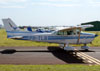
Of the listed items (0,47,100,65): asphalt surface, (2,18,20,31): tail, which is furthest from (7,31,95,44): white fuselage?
(0,47,100,65): asphalt surface

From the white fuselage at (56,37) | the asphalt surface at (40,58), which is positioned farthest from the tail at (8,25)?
the asphalt surface at (40,58)

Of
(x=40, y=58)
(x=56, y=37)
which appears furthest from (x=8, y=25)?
(x=40, y=58)

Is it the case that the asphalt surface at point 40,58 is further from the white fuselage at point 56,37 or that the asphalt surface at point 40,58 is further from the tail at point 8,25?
the tail at point 8,25

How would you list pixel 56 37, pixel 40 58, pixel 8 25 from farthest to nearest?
pixel 8 25 → pixel 56 37 → pixel 40 58

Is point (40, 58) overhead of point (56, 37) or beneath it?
beneath

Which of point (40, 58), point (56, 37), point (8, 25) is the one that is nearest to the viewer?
point (40, 58)

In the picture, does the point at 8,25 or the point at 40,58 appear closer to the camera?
the point at 40,58

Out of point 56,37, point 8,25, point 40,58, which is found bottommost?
point 40,58

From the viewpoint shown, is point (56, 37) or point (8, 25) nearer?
point (56, 37)

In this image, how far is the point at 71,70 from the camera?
9.08m

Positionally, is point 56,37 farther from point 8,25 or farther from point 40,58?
point 8,25

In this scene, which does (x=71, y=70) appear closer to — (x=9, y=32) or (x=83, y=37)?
(x=83, y=37)

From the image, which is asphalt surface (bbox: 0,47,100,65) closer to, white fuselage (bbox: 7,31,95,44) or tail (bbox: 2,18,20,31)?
white fuselage (bbox: 7,31,95,44)

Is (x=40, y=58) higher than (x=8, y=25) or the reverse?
the reverse
